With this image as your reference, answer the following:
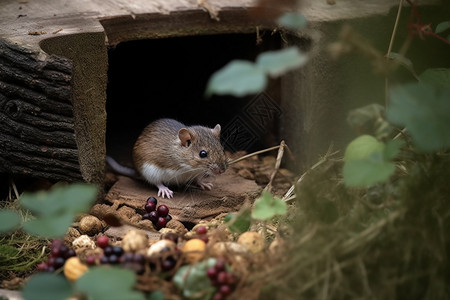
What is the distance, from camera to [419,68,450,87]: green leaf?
3635mm

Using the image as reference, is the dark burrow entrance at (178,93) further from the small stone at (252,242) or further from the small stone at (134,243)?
the small stone at (134,243)

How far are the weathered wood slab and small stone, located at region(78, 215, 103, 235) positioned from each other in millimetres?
410

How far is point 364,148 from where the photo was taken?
2900mm

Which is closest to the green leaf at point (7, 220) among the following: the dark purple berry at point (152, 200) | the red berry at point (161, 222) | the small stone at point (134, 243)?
the small stone at point (134, 243)

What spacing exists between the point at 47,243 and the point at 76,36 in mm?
1319

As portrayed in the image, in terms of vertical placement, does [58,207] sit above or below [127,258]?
above

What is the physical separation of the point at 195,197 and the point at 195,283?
208 cm

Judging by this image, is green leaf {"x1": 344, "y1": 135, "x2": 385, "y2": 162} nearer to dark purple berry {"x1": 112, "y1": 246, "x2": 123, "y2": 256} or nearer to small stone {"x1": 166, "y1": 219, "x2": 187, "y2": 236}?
dark purple berry {"x1": 112, "y1": 246, "x2": 123, "y2": 256}

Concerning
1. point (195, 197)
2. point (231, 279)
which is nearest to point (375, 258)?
point (231, 279)

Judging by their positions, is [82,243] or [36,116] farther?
[36,116]

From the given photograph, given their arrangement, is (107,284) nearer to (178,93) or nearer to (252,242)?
(252,242)

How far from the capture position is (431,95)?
249 centimetres

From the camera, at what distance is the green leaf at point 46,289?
91.9 inches

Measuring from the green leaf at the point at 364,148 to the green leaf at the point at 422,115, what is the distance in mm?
401
